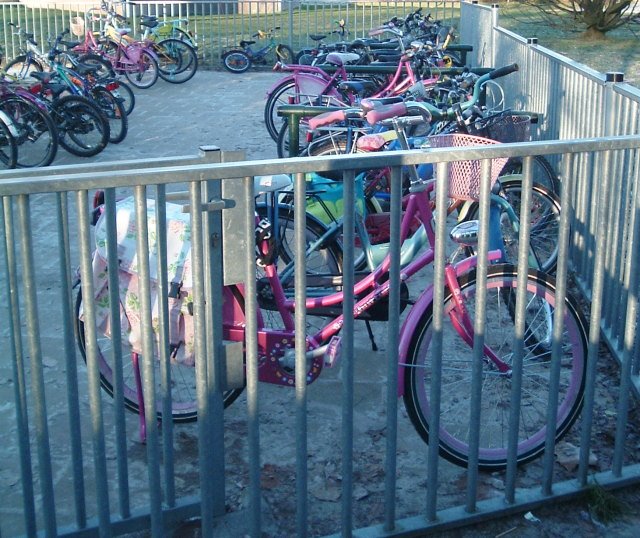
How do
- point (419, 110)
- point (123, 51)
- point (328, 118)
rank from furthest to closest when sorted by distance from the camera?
point (123, 51) → point (328, 118) → point (419, 110)

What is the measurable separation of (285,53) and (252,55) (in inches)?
24.0

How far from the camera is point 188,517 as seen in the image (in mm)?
3248

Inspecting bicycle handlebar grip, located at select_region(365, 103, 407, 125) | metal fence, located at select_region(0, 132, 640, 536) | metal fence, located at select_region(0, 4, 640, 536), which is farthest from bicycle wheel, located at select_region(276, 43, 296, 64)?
metal fence, located at select_region(0, 132, 640, 536)

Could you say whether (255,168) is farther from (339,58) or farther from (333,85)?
(339,58)

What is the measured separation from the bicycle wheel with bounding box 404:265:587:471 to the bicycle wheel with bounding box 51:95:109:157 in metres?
6.49

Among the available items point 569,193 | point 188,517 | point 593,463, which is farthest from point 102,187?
point 593,463

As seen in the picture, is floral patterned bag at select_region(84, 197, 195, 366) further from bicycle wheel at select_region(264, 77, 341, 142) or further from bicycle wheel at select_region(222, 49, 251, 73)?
bicycle wheel at select_region(222, 49, 251, 73)

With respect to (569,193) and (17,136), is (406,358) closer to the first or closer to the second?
(569,193)

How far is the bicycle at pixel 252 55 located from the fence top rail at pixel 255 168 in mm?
14887

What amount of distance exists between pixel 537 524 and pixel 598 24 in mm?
19057

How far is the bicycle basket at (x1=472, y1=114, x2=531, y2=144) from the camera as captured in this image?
20.1ft

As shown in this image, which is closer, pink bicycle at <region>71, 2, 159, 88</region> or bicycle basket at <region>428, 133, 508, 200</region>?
bicycle basket at <region>428, 133, 508, 200</region>

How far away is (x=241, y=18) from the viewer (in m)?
20.3

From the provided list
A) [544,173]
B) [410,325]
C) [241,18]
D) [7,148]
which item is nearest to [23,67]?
[7,148]
